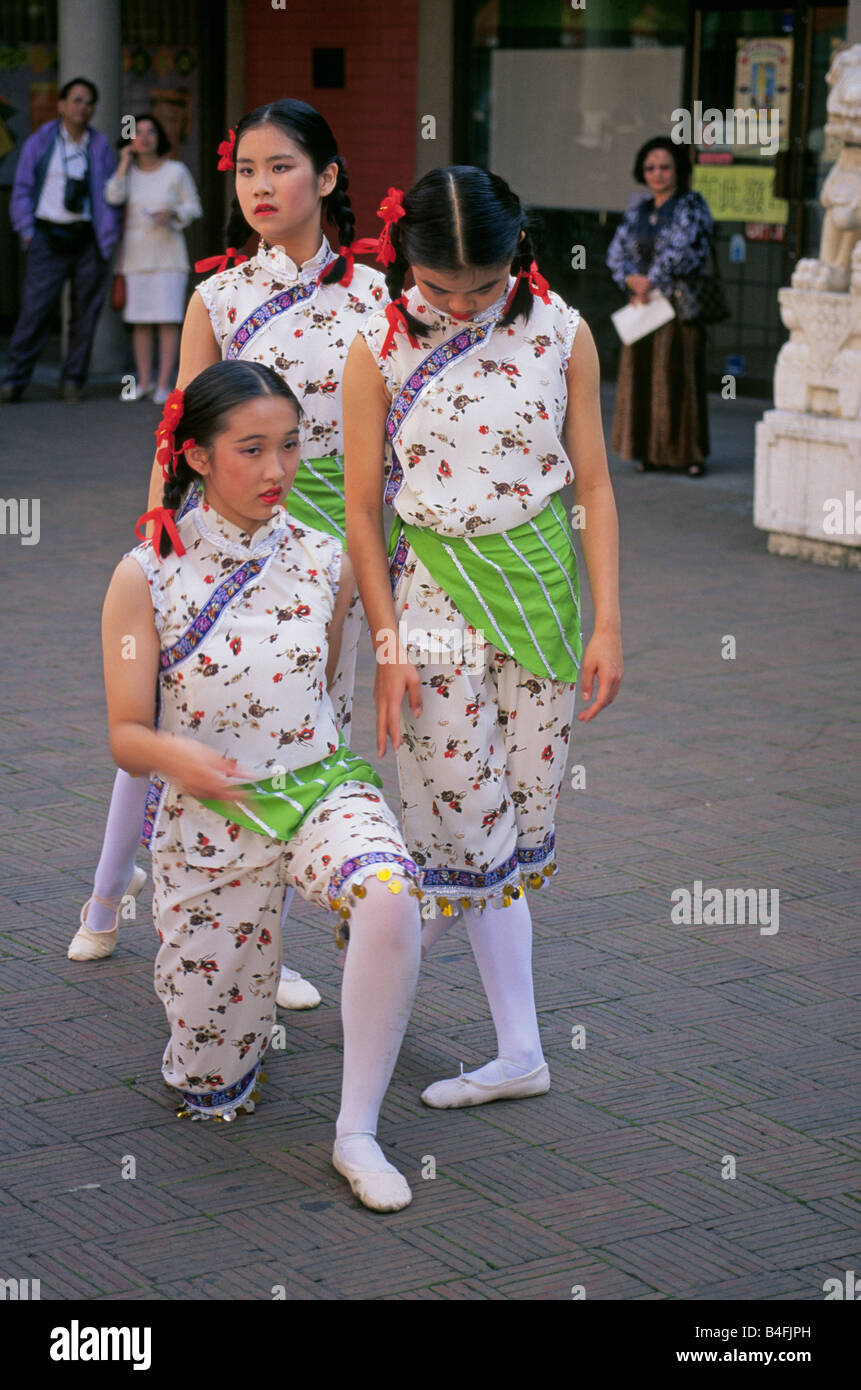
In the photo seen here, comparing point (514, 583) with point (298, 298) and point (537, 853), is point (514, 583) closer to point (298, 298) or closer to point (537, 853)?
point (537, 853)

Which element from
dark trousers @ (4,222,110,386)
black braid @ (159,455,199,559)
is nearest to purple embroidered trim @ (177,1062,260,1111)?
black braid @ (159,455,199,559)

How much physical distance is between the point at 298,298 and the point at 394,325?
1.55ft

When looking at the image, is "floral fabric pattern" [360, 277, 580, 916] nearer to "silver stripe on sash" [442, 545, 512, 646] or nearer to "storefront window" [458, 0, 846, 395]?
"silver stripe on sash" [442, 545, 512, 646]

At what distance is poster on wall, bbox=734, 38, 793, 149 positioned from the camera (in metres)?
13.3

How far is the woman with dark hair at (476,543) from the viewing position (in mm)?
3662

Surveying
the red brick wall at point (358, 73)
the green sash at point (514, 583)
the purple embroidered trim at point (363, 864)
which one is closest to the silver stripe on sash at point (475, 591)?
the green sash at point (514, 583)

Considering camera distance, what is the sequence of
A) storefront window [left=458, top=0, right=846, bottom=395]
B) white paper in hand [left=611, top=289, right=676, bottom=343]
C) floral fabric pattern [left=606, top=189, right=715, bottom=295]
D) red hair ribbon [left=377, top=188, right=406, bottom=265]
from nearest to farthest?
red hair ribbon [left=377, top=188, right=406, bottom=265] < floral fabric pattern [left=606, top=189, right=715, bottom=295] < white paper in hand [left=611, top=289, right=676, bottom=343] < storefront window [left=458, top=0, right=846, bottom=395]

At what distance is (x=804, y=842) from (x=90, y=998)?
6.84 ft

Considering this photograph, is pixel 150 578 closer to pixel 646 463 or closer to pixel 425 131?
pixel 646 463

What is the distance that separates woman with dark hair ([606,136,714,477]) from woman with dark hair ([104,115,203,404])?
3854mm

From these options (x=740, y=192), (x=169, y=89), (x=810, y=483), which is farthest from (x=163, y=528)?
(x=169, y=89)

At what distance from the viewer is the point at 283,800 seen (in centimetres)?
367

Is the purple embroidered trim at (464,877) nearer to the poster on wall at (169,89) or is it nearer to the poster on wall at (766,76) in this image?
the poster on wall at (766,76)

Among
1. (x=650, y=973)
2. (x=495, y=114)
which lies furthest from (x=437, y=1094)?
(x=495, y=114)
